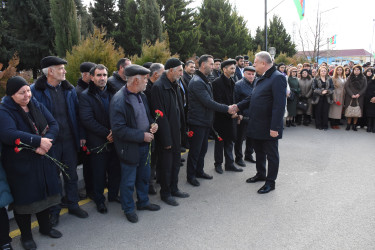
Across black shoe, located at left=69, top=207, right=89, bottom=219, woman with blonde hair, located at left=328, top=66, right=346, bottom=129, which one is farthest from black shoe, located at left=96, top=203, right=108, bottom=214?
woman with blonde hair, located at left=328, top=66, right=346, bottom=129

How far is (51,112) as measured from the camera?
12.0 ft

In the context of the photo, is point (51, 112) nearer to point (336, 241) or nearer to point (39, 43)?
point (336, 241)

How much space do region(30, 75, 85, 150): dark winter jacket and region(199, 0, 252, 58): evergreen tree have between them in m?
22.2

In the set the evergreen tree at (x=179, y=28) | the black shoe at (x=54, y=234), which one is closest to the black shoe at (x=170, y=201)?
the black shoe at (x=54, y=234)

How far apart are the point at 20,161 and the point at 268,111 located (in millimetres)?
3559

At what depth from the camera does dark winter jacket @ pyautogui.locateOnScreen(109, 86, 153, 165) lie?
3.56 m

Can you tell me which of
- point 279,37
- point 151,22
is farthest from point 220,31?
point 151,22

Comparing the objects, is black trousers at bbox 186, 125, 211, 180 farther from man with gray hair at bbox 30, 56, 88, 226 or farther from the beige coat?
the beige coat

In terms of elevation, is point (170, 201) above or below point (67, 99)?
below

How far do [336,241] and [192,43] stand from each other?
2037 centimetres

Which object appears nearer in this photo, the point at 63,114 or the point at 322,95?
the point at 63,114

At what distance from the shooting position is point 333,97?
9547 mm

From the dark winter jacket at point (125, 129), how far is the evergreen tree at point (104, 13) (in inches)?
901

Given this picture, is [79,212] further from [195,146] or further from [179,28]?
[179,28]
